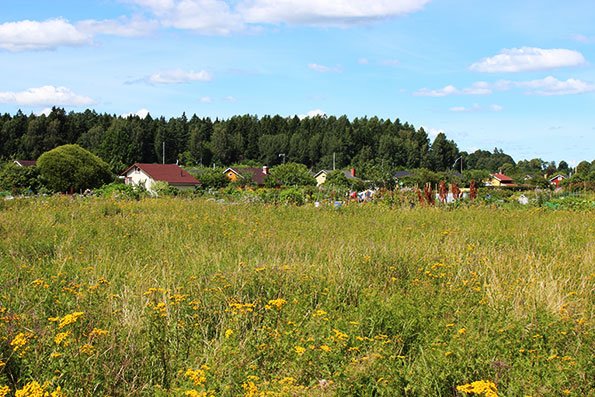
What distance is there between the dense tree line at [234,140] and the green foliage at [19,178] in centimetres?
4667

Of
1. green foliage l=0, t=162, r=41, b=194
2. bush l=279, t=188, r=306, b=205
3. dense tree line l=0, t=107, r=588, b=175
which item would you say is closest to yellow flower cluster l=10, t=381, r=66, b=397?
bush l=279, t=188, r=306, b=205

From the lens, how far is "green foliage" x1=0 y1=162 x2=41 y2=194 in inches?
1287

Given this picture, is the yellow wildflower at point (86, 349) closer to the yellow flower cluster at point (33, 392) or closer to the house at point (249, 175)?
the yellow flower cluster at point (33, 392)

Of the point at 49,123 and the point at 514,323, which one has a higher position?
the point at 49,123

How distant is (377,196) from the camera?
18.6m

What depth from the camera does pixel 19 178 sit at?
34281 millimetres

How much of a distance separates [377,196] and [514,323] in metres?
14.1

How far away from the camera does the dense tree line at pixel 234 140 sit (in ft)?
294

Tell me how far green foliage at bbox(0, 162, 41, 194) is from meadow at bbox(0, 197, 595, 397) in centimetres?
2691

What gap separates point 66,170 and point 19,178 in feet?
18.0

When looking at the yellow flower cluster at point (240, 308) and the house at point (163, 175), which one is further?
the house at point (163, 175)

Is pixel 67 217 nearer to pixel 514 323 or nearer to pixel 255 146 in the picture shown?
pixel 514 323

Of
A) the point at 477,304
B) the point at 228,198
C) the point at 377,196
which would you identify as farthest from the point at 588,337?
the point at 228,198

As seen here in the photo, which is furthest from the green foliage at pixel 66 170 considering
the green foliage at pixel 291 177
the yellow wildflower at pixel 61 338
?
the yellow wildflower at pixel 61 338
